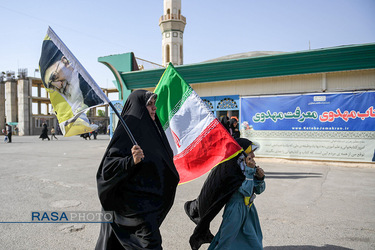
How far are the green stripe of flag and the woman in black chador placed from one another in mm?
935

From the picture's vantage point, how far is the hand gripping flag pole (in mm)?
2248

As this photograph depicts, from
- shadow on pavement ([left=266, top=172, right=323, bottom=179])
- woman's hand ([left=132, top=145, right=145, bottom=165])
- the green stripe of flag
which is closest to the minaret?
shadow on pavement ([left=266, top=172, right=323, bottom=179])

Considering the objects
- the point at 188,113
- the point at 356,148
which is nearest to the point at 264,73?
the point at 356,148

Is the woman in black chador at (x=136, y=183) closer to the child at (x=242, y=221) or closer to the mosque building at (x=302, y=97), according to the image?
the child at (x=242, y=221)

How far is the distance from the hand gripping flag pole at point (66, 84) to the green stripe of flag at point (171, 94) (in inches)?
42.9

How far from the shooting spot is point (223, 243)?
251 centimetres

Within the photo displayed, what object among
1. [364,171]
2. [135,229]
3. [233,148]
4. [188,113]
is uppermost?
[188,113]

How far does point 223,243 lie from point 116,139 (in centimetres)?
133

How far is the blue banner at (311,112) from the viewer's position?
8.30m

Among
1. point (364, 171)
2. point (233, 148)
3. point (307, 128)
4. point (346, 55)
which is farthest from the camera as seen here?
point (307, 128)

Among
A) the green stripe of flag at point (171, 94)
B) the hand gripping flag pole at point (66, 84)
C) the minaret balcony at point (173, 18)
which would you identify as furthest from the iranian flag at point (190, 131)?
the minaret balcony at point (173, 18)

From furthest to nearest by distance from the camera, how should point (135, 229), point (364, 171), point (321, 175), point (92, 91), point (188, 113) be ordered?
1. point (364, 171)
2. point (321, 175)
3. point (188, 113)
4. point (92, 91)
5. point (135, 229)

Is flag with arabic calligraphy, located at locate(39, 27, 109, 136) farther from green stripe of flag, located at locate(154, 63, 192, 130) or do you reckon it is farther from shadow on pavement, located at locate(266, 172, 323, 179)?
shadow on pavement, located at locate(266, 172, 323, 179)

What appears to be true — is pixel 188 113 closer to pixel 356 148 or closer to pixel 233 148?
pixel 233 148
